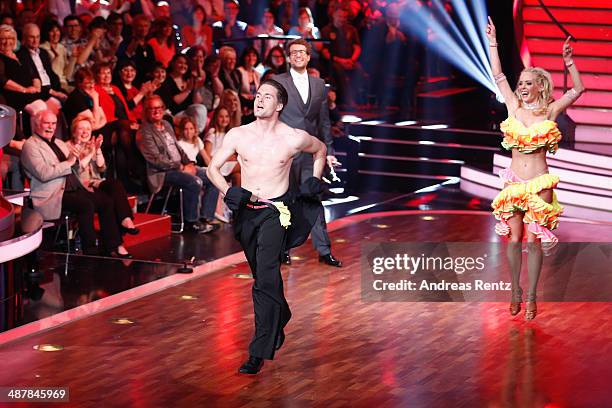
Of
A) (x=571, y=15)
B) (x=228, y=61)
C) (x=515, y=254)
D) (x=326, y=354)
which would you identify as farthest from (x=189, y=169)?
(x=571, y=15)

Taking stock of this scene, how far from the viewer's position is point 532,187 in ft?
21.4

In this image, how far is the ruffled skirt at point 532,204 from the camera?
6527mm

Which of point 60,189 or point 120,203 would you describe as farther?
point 120,203

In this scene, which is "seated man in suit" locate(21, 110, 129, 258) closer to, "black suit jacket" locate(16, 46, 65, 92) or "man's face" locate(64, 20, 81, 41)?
"black suit jacket" locate(16, 46, 65, 92)

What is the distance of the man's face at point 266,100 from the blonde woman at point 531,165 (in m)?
1.53

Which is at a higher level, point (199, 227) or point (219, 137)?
point (219, 137)

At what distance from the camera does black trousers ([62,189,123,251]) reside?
7.99 m

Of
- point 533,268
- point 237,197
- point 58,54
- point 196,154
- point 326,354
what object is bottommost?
point 326,354

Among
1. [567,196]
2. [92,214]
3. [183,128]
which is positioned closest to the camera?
[92,214]

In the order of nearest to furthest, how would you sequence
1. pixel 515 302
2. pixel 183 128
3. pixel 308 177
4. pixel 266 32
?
pixel 515 302 < pixel 308 177 < pixel 183 128 < pixel 266 32

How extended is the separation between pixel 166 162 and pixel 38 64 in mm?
1324

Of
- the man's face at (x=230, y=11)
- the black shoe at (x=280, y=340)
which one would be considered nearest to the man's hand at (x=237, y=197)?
the black shoe at (x=280, y=340)

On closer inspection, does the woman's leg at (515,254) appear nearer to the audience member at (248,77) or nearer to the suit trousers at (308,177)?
the suit trousers at (308,177)

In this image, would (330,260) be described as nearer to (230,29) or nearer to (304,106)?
(304,106)
